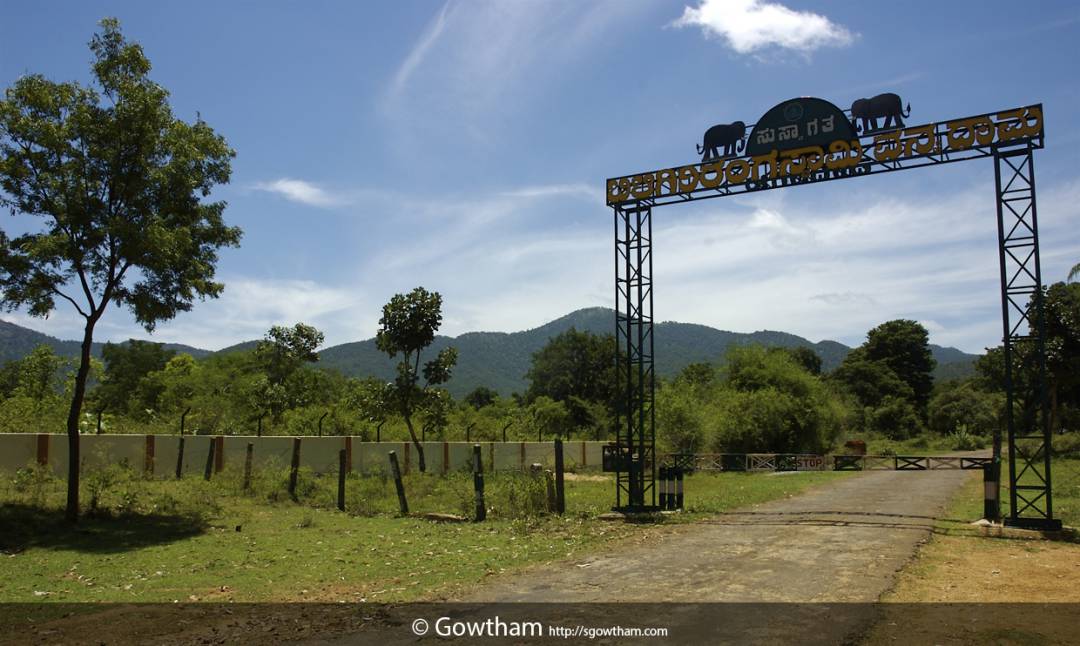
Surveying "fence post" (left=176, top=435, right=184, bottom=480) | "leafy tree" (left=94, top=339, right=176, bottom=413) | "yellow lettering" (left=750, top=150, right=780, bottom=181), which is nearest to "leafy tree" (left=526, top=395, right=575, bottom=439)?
"fence post" (left=176, top=435, right=184, bottom=480)

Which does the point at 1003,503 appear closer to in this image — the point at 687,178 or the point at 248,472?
the point at 687,178

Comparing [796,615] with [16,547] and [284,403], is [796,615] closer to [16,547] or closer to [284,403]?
[16,547]

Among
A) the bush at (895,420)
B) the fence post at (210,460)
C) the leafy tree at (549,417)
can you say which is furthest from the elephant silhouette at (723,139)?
the bush at (895,420)

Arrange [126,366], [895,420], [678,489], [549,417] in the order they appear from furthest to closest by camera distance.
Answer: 1. [126,366]
2. [895,420]
3. [549,417]
4. [678,489]

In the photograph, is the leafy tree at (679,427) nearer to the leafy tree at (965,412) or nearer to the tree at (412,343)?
the tree at (412,343)

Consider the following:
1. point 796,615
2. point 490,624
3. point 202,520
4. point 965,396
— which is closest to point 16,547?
point 202,520

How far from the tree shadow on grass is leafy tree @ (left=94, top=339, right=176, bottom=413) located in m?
59.7

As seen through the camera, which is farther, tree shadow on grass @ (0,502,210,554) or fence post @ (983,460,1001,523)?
fence post @ (983,460,1001,523)

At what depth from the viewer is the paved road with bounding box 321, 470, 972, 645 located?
7516mm

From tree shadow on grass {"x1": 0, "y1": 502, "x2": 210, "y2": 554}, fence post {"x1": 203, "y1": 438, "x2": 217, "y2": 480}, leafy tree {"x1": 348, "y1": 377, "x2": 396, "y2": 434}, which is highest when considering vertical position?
leafy tree {"x1": 348, "y1": 377, "x2": 396, "y2": 434}

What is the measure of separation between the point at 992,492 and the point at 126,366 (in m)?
83.7

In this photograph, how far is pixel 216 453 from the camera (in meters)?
23.6

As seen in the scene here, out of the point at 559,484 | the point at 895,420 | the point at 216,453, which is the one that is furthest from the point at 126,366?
the point at 895,420

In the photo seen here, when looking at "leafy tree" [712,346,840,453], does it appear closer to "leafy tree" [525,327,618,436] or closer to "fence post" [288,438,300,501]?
"fence post" [288,438,300,501]
